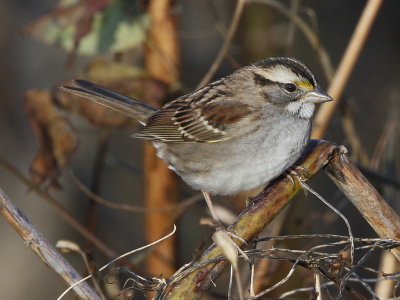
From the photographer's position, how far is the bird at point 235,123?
249 centimetres

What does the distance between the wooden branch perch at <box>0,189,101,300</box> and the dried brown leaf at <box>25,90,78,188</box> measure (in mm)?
1337

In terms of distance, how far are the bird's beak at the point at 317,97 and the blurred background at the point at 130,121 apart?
0.45m

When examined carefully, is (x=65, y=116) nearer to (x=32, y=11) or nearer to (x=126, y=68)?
(x=126, y=68)

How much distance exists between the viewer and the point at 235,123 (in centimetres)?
266

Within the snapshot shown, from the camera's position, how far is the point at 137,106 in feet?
9.68

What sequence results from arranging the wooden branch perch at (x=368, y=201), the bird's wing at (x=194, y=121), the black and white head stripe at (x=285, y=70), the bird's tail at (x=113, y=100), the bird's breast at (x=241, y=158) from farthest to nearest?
the bird's tail at (x=113, y=100) < the bird's wing at (x=194, y=121) < the black and white head stripe at (x=285, y=70) < the bird's breast at (x=241, y=158) < the wooden branch perch at (x=368, y=201)

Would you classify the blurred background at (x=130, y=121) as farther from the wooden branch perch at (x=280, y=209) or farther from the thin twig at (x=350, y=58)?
the wooden branch perch at (x=280, y=209)

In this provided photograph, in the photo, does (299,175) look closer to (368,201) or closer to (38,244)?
(368,201)

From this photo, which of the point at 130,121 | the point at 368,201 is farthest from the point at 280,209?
the point at 130,121

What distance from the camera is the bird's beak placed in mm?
2482

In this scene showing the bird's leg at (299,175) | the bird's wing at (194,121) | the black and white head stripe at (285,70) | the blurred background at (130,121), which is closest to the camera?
the bird's leg at (299,175)

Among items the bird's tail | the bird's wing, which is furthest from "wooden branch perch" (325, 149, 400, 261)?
the bird's tail

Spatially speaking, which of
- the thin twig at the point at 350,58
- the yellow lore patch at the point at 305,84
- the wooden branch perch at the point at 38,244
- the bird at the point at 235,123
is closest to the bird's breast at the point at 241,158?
the bird at the point at 235,123

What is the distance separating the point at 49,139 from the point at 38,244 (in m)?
1.41
